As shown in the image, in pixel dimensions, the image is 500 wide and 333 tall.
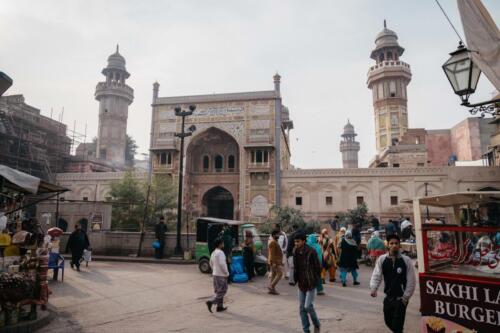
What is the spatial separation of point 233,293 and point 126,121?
3766 cm

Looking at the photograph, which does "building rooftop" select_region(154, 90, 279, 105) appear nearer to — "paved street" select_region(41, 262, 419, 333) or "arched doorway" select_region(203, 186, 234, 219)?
"arched doorway" select_region(203, 186, 234, 219)

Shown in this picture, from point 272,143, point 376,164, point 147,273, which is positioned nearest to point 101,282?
point 147,273

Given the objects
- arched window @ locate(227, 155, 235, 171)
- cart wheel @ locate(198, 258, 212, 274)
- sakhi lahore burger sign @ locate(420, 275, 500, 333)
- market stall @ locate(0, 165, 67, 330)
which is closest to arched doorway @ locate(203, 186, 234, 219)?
arched window @ locate(227, 155, 235, 171)

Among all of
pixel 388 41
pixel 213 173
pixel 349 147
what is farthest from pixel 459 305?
pixel 349 147

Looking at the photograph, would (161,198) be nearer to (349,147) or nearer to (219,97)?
(219,97)

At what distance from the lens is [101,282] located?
336 inches

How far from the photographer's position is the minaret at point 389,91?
115ft

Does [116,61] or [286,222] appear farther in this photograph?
[116,61]

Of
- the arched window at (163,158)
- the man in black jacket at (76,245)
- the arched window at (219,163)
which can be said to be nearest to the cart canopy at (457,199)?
the man in black jacket at (76,245)

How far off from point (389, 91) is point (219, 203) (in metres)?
21.1

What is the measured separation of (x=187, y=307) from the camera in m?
6.20

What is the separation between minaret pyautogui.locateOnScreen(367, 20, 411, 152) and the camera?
115 feet

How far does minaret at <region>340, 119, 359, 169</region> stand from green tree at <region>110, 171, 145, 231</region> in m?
50.0

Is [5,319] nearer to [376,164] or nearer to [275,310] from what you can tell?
[275,310]
